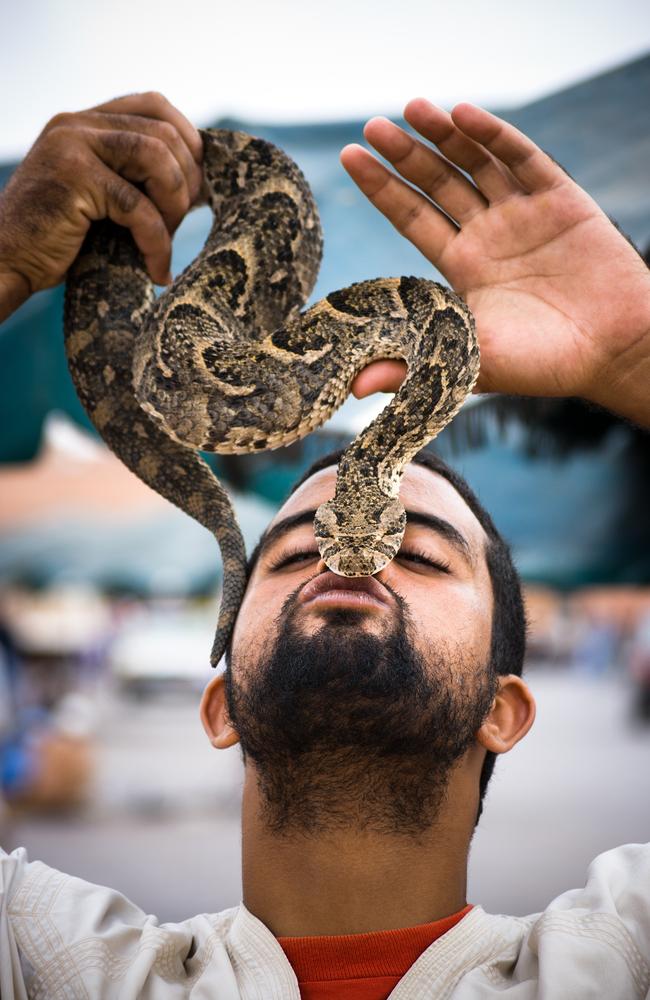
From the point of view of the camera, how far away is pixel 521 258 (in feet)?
9.52

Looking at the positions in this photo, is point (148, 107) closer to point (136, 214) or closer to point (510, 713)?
point (136, 214)

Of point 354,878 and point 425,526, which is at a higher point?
point 425,526

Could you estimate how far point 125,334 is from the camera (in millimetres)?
3035

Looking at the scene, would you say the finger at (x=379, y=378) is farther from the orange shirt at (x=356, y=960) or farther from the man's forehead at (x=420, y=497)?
the orange shirt at (x=356, y=960)

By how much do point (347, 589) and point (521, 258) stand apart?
1134mm

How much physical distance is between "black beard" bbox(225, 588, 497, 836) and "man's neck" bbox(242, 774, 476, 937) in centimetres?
4

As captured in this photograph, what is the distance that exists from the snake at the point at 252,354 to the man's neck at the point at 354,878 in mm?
587

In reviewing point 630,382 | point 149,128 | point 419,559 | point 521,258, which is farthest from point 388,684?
point 149,128

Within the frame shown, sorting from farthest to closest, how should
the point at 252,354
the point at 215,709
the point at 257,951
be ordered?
the point at 215,709
the point at 252,354
the point at 257,951

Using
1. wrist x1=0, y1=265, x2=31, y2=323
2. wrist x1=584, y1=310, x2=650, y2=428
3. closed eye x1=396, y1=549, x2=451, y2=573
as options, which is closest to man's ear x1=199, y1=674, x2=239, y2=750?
closed eye x1=396, y1=549, x2=451, y2=573

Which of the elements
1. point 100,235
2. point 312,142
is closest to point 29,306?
point 312,142

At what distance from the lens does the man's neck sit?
101 inches

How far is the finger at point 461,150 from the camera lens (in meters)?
2.81

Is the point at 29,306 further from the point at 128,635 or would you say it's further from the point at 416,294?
the point at 128,635
